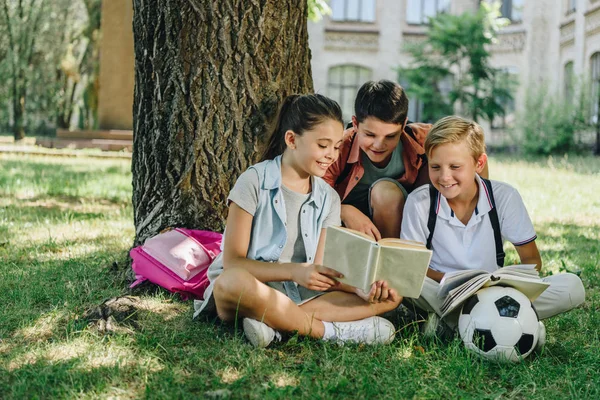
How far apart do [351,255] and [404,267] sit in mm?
217

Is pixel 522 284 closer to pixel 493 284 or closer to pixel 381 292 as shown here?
pixel 493 284

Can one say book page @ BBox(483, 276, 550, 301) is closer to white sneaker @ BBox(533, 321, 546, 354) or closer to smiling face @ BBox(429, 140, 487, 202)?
white sneaker @ BBox(533, 321, 546, 354)

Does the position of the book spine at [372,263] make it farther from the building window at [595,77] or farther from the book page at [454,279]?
the building window at [595,77]

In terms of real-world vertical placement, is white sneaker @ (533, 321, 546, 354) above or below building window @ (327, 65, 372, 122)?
below

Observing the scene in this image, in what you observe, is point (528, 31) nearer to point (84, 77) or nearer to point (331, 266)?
point (84, 77)

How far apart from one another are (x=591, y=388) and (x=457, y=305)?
0.62m

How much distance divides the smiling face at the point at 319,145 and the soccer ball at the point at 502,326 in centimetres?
90

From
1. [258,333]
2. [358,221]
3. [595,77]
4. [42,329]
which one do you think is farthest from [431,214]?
[595,77]

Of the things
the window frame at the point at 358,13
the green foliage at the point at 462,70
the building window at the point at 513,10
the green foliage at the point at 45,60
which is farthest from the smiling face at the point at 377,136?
the window frame at the point at 358,13

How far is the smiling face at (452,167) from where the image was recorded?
3.32 meters

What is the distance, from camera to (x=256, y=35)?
397 centimetres

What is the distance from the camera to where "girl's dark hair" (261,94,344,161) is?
321 centimetres

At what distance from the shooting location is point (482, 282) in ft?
9.71

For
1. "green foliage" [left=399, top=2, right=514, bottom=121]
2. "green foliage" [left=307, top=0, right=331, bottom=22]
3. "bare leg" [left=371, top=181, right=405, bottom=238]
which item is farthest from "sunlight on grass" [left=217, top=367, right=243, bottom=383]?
"green foliage" [left=399, top=2, right=514, bottom=121]
